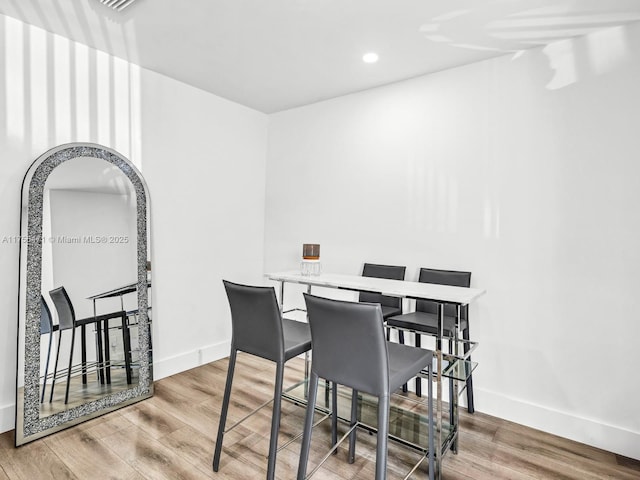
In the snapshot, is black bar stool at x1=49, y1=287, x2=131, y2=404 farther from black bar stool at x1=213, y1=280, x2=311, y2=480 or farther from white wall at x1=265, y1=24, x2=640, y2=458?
white wall at x1=265, y1=24, x2=640, y2=458

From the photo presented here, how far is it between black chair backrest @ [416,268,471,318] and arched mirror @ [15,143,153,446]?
2.22 metres

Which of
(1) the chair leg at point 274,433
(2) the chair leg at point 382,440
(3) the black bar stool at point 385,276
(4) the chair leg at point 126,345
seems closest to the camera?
(2) the chair leg at point 382,440

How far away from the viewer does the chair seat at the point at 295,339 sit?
1.95 metres

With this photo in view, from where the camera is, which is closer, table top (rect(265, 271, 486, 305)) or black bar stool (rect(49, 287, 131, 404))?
table top (rect(265, 271, 486, 305))

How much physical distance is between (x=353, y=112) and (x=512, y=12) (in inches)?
61.6

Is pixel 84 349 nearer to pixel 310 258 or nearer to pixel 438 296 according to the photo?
pixel 310 258

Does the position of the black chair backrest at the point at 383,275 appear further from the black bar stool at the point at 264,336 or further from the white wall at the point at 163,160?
the white wall at the point at 163,160

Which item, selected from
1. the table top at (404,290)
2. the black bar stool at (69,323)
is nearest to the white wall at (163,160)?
the black bar stool at (69,323)

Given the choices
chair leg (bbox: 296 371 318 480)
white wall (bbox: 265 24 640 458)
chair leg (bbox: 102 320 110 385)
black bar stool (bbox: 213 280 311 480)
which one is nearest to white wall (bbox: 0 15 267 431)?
chair leg (bbox: 102 320 110 385)

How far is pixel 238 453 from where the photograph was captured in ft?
7.25

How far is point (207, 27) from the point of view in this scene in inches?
96.8

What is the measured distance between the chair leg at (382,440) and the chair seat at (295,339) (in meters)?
0.57

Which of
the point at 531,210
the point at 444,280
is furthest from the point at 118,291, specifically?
the point at 531,210

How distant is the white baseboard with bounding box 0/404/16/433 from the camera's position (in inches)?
95.0
